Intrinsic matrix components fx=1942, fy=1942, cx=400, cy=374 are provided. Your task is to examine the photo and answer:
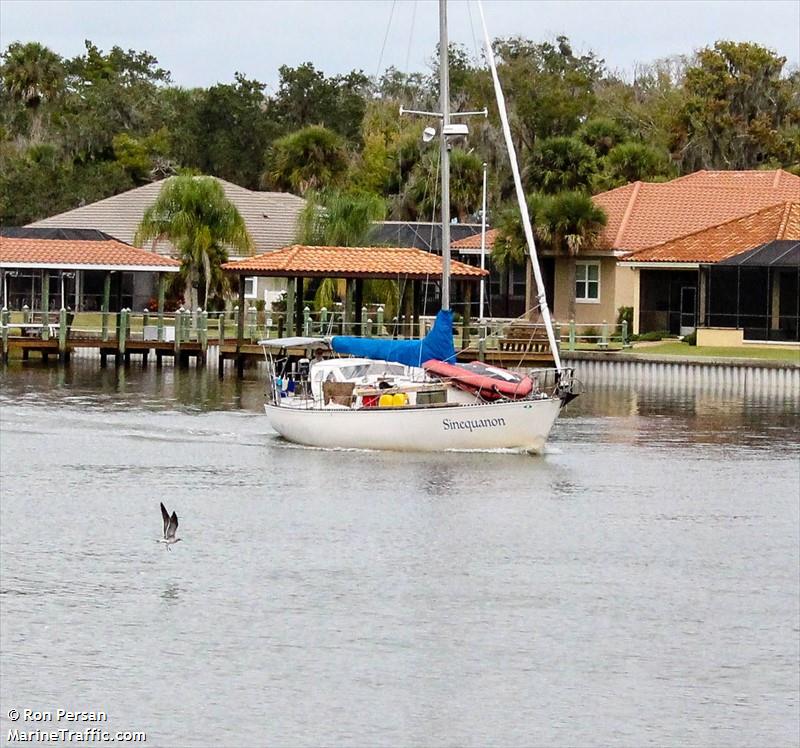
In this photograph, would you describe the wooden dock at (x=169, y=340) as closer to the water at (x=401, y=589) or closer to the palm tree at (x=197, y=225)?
the palm tree at (x=197, y=225)

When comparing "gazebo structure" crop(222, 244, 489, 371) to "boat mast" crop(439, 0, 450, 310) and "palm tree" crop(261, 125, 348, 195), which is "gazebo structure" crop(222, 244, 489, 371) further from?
"palm tree" crop(261, 125, 348, 195)

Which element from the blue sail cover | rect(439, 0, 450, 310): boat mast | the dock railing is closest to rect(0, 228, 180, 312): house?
the dock railing

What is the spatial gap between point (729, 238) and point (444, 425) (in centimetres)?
3242

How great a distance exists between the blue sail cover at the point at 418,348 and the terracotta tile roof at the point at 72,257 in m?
22.6

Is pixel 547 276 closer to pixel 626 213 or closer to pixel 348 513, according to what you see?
pixel 626 213

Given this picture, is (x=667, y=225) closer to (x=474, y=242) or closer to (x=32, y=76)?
(x=474, y=242)

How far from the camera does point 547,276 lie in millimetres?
75000

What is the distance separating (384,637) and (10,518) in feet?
36.7

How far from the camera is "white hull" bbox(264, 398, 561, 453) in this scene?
42.5 metres

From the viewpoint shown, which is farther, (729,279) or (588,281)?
(588,281)

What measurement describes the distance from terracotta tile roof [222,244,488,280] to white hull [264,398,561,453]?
17.3 meters

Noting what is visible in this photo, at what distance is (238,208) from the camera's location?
298 ft

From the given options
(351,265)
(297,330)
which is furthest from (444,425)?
(297,330)

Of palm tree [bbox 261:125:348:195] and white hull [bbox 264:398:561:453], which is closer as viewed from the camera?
white hull [bbox 264:398:561:453]
